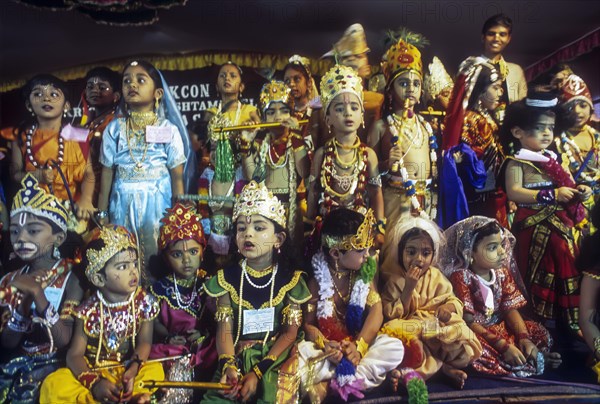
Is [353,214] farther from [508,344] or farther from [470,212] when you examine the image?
[508,344]

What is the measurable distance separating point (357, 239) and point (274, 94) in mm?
899

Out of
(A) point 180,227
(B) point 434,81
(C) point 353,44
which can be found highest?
(C) point 353,44

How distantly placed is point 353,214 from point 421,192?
0.45 m

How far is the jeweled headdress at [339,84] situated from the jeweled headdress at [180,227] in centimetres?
90

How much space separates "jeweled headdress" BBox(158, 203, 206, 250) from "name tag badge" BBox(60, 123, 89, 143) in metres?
0.67

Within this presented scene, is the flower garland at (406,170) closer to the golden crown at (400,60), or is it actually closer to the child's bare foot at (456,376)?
the golden crown at (400,60)

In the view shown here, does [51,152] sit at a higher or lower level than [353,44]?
lower

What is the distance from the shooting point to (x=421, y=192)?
10.8 feet

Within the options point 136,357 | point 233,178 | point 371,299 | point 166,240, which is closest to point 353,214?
point 371,299

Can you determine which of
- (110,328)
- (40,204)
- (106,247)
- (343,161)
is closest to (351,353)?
(343,161)

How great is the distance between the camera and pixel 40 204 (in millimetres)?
3193

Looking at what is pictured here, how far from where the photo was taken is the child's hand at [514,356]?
10.2 feet

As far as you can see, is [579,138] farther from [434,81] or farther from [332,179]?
[332,179]

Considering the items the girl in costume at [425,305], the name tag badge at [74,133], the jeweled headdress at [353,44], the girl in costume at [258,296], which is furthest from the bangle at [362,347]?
the name tag badge at [74,133]
